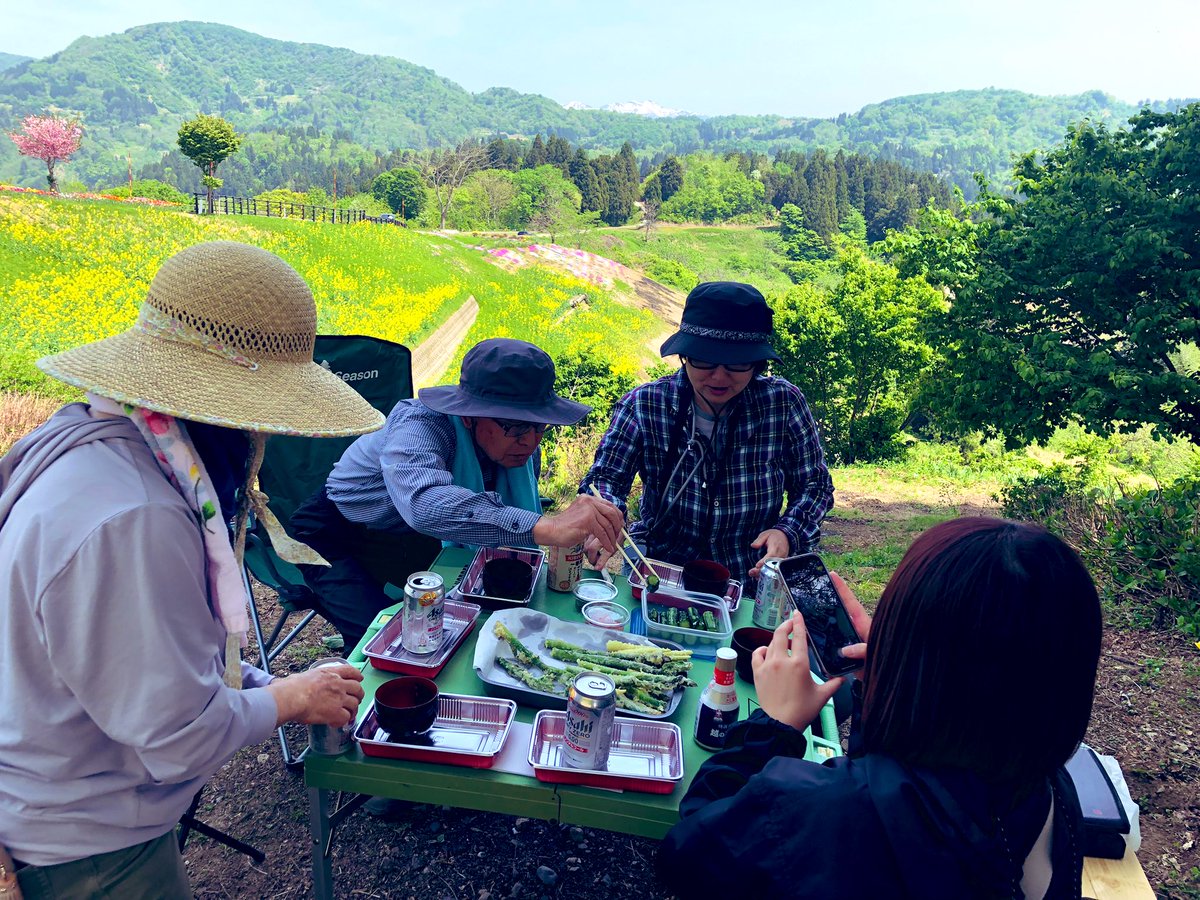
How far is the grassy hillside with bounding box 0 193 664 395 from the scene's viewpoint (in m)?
15.0

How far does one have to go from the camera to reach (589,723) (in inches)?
71.2

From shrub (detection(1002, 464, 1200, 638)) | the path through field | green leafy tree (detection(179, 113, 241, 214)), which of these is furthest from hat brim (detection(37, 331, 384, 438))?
green leafy tree (detection(179, 113, 241, 214))

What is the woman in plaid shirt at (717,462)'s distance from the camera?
3.45 meters

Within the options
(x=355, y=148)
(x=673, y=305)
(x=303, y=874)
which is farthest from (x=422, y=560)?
(x=355, y=148)

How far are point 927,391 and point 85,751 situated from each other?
16.0m

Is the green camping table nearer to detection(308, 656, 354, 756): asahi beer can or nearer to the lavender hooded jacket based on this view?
detection(308, 656, 354, 756): asahi beer can

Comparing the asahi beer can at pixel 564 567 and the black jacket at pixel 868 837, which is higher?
the black jacket at pixel 868 837

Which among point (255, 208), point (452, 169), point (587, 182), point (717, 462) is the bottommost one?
point (255, 208)

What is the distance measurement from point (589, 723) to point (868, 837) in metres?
0.71

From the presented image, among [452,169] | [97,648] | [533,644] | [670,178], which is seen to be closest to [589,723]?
[533,644]

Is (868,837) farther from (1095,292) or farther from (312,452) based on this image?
(1095,292)

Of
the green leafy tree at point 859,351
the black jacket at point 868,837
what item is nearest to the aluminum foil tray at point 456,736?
the black jacket at point 868,837

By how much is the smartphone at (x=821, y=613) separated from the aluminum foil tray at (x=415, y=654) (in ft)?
3.48

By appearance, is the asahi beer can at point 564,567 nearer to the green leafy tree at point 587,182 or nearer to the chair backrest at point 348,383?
the chair backrest at point 348,383
